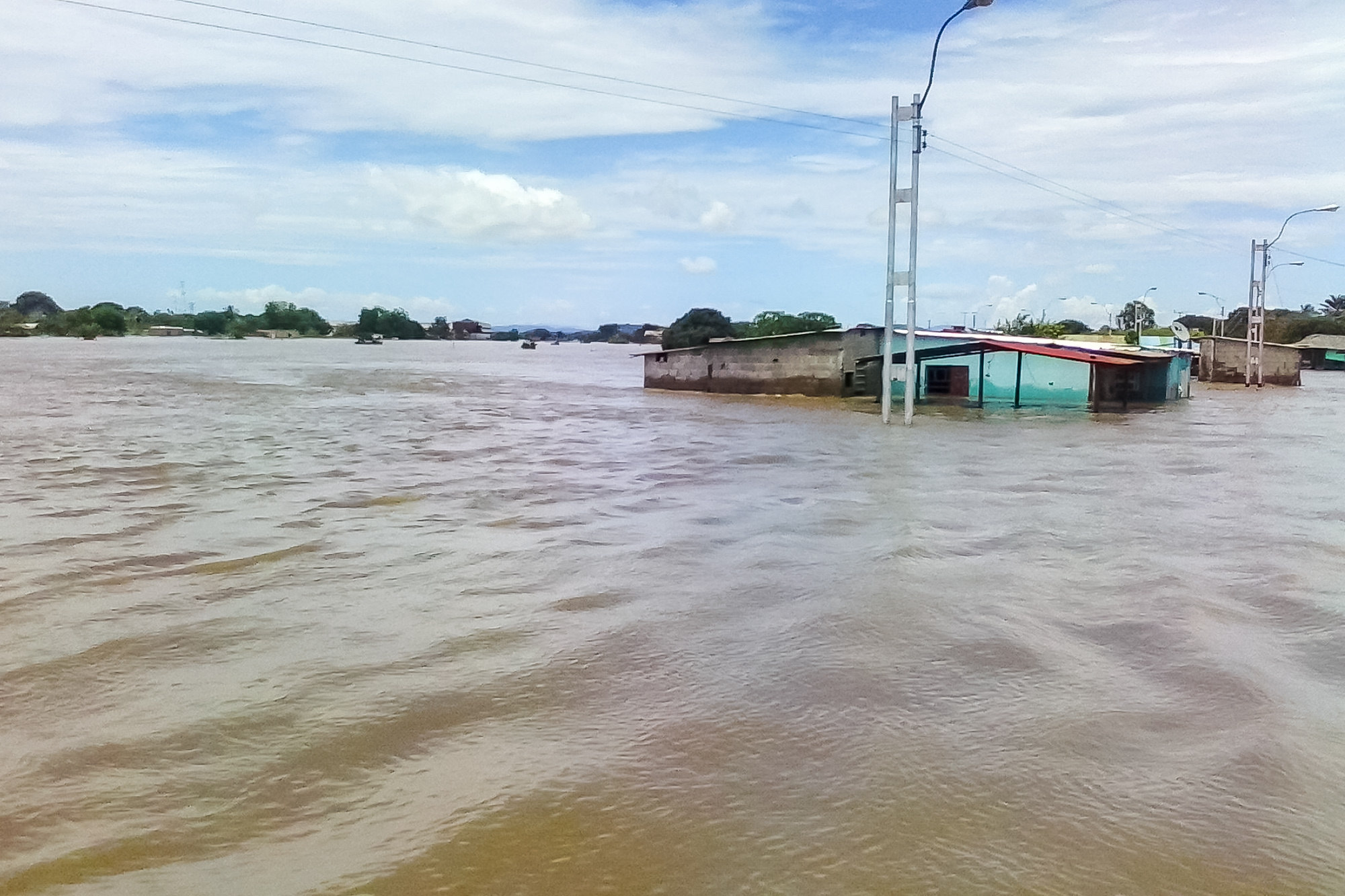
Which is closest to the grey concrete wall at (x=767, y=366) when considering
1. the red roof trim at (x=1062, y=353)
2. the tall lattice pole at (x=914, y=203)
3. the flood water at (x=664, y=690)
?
the red roof trim at (x=1062, y=353)

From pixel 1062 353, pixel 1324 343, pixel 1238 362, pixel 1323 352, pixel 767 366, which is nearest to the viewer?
pixel 1062 353

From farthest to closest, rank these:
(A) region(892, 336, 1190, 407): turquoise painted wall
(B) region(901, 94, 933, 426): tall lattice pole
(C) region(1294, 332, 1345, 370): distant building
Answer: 1. (C) region(1294, 332, 1345, 370): distant building
2. (A) region(892, 336, 1190, 407): turquoise painted wall
3. (B) region(901, 94, 933, 426): tall lattice pole

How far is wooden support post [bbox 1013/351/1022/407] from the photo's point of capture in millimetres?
31562

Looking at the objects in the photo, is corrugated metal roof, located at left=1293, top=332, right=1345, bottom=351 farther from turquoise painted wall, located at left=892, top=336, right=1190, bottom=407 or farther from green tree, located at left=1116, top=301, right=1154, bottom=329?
turquoise painted wall, located at left=892, top=336, right=1190, bottom=407

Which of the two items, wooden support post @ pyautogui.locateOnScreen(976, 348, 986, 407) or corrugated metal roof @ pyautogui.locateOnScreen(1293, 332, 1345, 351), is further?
corrugated metal roof @ pyautogui.locateOnScreen(1293, 332, 1345, 351)

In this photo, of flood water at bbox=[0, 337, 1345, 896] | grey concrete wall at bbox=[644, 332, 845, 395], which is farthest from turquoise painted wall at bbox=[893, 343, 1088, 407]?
flood water at bbox=[0, 337, 1345, 896]

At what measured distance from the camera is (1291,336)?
89.6 meters

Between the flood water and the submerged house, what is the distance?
1878 cm

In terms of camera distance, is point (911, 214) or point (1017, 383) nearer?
point (911, 214)

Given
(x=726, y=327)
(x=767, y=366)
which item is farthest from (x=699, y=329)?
(x=767, y=366)

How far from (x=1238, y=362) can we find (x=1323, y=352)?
33.9 m

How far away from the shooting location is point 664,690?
5.45 metres

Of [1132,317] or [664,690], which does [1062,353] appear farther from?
[1132,317]

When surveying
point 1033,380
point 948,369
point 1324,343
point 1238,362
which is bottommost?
point 1033,380
